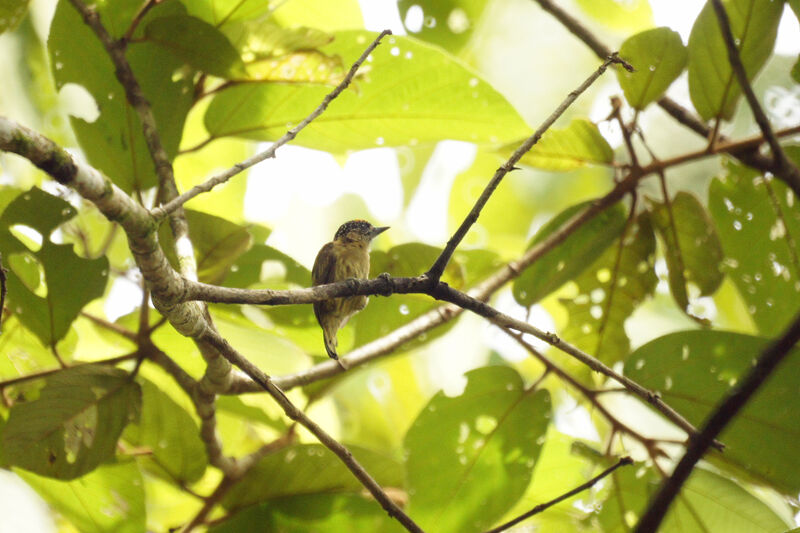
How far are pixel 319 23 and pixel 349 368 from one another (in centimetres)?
124

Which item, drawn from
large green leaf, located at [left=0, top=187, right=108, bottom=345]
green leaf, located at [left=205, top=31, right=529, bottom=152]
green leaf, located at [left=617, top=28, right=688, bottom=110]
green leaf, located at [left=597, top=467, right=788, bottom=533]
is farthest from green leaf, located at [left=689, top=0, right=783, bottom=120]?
large green leaf, located at [left=0, top=187, right=108, bottom=345]

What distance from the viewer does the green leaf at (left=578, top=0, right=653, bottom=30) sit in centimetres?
314

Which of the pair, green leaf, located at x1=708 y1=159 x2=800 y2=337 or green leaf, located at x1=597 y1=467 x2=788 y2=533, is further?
green leaf, located at x1=708 y1=159 x2=800 y2=337

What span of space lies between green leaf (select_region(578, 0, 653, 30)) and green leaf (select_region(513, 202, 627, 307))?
1027mm

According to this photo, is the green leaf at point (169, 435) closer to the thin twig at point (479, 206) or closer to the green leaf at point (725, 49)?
the thin twig at point (479, 206)

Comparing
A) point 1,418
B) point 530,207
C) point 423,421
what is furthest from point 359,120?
point 530,207

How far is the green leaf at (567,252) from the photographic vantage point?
2.49 m

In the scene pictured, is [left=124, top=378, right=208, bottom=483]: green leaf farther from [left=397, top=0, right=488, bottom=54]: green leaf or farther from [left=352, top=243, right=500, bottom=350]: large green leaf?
[left=397, top=0, right=488, bottom=54]: green leaf

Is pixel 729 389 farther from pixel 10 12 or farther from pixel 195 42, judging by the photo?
pixel 10 12

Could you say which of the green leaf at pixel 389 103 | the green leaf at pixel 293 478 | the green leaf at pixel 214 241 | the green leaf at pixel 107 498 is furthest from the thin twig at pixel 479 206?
the green leaf at pixel 107 498

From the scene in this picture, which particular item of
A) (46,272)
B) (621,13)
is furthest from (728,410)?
(621,13)

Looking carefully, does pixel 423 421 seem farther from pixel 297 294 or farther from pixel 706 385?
pixel 297 294

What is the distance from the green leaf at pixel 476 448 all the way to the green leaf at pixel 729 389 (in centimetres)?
37

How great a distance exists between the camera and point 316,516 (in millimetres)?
2375
